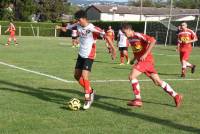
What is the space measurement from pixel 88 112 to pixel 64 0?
96132 mm

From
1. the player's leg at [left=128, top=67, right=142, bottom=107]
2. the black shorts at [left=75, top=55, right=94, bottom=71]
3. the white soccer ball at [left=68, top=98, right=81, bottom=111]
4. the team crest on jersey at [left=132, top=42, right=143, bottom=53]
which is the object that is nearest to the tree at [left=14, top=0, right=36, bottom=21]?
the black shorts at [left=75, top=55, right=94, bottom=71]

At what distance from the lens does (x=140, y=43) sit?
10625 mm

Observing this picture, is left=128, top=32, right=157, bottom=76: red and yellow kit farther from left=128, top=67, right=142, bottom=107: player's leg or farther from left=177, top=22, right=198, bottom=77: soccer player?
left=177, top=22, right=198, bottom=77: soccer player

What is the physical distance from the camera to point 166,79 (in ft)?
53.6

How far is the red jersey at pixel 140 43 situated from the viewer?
10.5m

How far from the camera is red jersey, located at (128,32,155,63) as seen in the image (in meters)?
10.5

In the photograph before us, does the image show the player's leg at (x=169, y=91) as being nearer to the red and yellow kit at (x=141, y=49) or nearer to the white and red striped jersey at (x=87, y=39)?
the red and yellow kit at (x=141, y=49)

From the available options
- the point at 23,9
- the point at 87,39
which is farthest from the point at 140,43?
the point at 23,9

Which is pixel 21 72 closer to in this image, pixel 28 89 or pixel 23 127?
pixel 28 89

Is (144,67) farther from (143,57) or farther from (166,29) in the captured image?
(166,29)

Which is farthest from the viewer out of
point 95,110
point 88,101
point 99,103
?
point 99,103

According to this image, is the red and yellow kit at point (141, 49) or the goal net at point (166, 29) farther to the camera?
the goal net at point (166, 29)

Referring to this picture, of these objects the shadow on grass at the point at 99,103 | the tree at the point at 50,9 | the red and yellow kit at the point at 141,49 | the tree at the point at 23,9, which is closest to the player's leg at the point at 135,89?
the red and yellow kit at the point at 141,49

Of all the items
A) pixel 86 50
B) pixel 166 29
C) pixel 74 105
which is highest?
pixel 86 50
